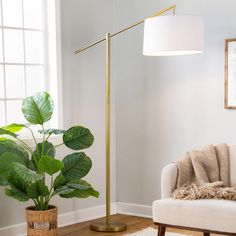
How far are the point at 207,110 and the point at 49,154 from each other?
1.41 metres

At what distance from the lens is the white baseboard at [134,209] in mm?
5332

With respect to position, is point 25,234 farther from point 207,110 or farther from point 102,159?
point 207,110

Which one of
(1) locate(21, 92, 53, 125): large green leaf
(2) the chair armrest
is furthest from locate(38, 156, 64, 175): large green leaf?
(2) the chair armrest

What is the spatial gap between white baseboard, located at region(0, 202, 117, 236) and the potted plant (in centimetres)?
34

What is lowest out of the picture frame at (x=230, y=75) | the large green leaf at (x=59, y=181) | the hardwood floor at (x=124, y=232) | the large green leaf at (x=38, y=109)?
the hardwood floor at (x=124, y=232)

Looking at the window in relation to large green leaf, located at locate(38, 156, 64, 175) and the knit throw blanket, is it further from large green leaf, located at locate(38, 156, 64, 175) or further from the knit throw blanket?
the knit throw blanket

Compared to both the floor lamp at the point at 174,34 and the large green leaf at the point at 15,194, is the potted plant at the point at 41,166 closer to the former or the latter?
the large green leaf at the point at 15,194

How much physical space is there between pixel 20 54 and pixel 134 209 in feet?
→ 5.89

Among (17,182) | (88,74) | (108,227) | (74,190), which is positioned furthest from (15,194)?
(88,74)

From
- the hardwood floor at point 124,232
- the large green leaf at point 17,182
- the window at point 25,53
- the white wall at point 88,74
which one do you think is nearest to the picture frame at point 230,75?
the hardwood floor at point 124,232

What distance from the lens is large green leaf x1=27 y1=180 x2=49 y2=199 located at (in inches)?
165

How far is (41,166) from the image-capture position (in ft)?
13.4

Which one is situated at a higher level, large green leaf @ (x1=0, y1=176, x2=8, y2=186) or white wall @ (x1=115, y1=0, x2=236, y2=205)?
white wall @ (x1=115, y1=0, x2=236, y2=205)

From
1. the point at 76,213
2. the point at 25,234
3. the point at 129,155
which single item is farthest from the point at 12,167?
the point at 129,155
